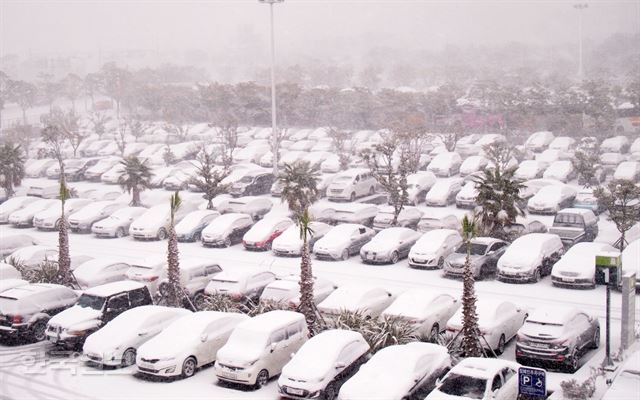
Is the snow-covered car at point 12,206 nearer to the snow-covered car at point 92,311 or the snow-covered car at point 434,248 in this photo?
the snow-covered car at point 92,311

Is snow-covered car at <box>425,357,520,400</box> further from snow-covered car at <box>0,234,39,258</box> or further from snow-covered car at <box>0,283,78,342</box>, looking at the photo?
snow-covered car at <box>0,234,39,258</box>

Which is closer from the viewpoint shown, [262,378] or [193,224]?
[262,378]

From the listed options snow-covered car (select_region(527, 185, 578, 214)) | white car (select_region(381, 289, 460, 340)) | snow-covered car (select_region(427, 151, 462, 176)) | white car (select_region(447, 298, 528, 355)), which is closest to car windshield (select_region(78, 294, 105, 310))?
Answer: white car (select_region(381, 289, 460, 340))

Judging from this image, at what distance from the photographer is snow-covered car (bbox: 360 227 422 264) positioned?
82.0 ft

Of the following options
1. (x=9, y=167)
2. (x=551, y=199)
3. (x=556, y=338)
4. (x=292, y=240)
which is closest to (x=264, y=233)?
(x=292, y=240)

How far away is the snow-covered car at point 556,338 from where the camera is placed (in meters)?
15.3

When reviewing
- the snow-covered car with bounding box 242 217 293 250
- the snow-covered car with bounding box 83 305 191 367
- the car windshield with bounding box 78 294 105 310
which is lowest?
the snow-covered car with bounding box 83 305 191 367

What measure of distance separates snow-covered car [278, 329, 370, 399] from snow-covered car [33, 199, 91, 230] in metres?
20.6

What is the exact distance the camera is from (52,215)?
3278 cm

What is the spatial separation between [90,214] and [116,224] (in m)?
2.20

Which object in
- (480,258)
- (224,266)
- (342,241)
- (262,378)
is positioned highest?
(342,241)

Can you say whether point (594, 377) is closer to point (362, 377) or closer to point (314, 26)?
point (362, 377)

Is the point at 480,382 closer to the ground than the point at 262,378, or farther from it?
farther from it

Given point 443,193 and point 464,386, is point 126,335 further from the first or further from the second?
point 443,193
